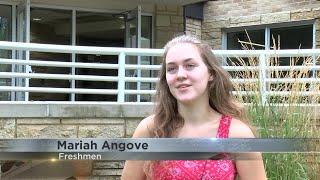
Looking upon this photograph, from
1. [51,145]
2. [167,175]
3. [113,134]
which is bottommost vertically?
[113,134]

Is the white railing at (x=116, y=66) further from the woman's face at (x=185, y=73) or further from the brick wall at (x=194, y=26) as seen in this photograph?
the brick wall at (x=194, y=26)

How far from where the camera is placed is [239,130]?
6.23ft

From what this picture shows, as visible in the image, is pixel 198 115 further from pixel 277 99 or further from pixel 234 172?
pixel 277 99

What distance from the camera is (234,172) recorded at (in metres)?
1.83

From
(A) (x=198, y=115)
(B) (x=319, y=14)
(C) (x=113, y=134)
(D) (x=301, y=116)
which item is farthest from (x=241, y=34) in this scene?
(A) (x=198, y=115)

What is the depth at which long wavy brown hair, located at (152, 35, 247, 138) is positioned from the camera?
1968 mm

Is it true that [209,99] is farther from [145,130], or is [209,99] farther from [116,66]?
[116,66]

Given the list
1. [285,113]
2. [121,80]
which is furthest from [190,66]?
[121,80]

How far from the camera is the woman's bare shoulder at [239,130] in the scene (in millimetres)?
1886

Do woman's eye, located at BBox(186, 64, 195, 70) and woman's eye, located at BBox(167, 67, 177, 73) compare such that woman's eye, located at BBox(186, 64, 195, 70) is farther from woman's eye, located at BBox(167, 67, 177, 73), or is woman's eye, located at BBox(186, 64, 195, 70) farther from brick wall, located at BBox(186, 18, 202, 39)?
brick wall, located at BBox(186, 18, 202, 39)

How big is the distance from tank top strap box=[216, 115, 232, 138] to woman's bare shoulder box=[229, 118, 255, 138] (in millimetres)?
13

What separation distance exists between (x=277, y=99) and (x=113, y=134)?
6.32 ft

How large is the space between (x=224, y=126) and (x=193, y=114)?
0.12 meters

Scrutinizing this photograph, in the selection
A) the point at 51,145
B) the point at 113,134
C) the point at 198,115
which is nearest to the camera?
the point at 51,145
